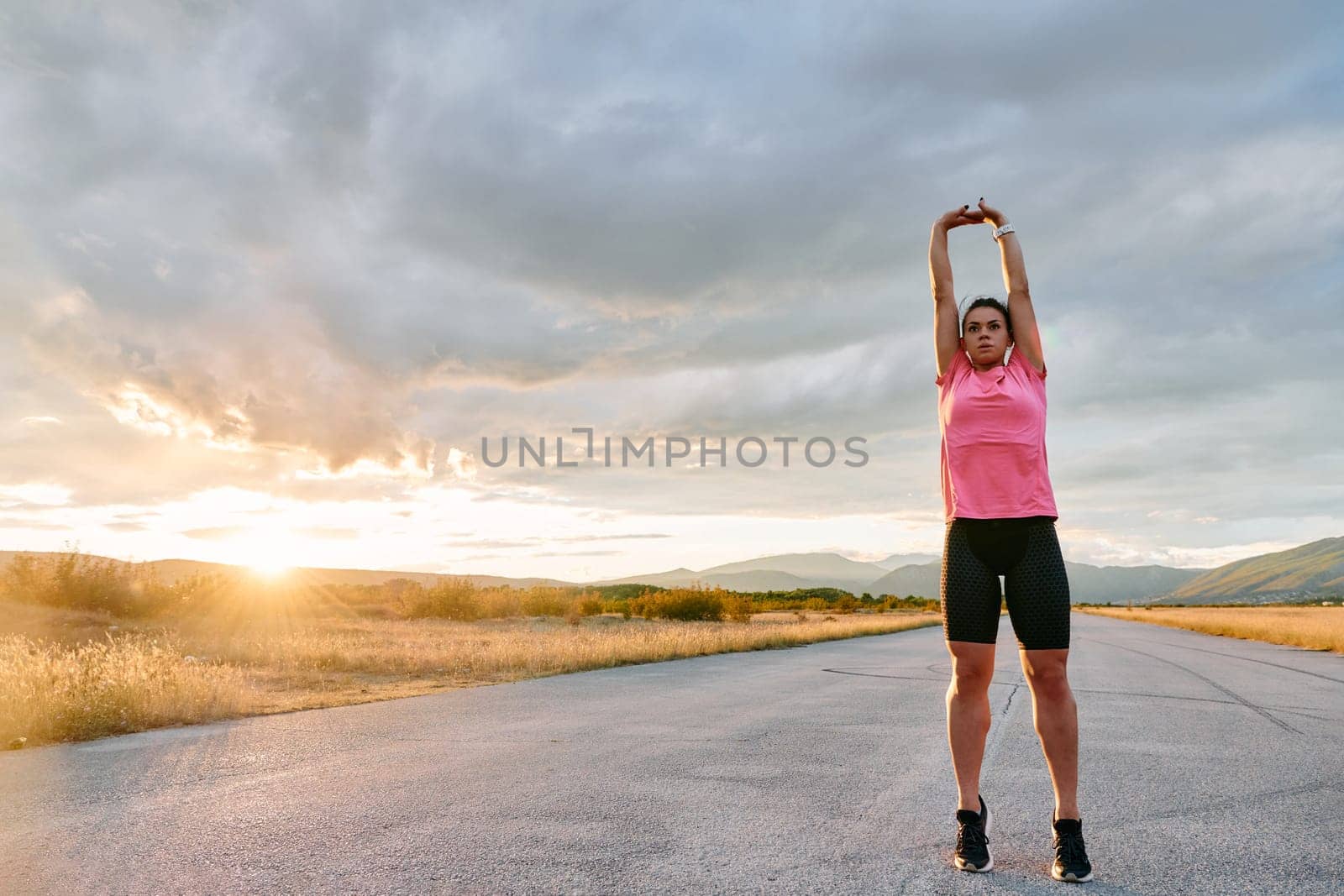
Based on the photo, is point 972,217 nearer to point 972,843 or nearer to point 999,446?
point 999,446

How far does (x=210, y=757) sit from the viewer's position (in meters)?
6.07

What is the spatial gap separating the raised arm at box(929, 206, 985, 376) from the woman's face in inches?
3.4

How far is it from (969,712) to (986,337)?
163 cm

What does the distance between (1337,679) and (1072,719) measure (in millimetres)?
13280

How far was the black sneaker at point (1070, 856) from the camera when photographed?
10.8 ft

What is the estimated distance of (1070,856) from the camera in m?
3.30

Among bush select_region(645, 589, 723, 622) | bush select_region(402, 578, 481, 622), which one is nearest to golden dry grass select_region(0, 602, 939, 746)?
bush select_region(402, 578, 481, 622)

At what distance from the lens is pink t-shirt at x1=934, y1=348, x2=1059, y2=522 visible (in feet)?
11.5

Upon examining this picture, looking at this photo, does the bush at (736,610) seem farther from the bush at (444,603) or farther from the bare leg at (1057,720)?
the bare leg at (1057,720)

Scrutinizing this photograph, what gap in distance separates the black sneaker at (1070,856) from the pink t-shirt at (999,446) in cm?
124

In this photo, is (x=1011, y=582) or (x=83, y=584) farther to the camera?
(x=83, y=584)

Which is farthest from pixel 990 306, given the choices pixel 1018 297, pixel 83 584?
pixel 83 584

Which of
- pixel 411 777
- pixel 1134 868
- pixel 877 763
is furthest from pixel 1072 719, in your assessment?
pixel 411 777

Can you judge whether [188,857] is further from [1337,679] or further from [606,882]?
[1337,679]
